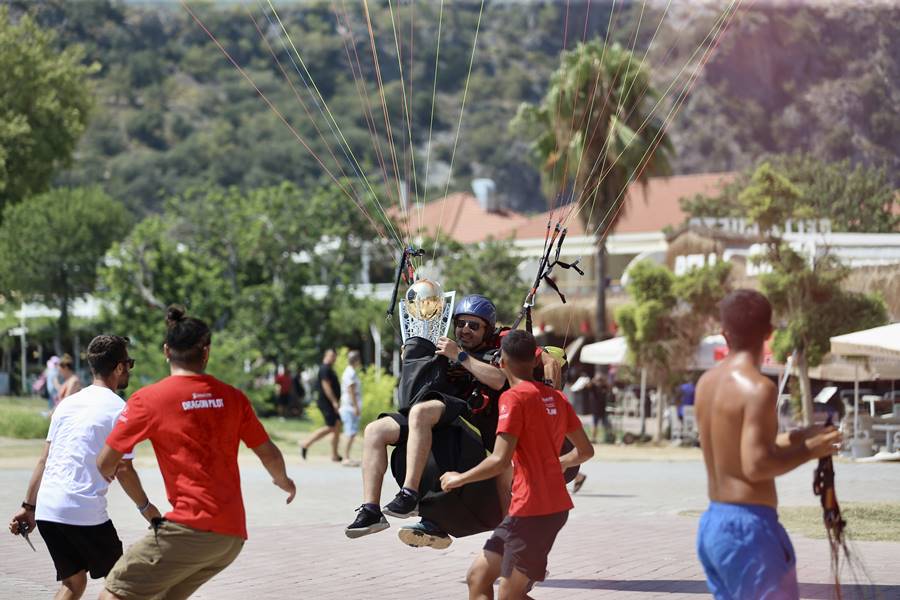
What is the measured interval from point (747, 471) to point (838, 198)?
174ft

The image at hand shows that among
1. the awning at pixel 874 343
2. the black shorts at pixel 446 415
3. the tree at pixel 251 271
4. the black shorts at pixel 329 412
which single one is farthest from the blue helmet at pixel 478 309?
the tree at pixel 251 271

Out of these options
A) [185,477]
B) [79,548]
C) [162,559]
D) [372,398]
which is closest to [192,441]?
[185,477]

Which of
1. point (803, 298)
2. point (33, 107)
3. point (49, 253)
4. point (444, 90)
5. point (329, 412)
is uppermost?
point (444, 90)

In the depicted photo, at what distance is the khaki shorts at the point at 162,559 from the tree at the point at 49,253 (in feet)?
159

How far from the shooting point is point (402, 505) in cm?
804

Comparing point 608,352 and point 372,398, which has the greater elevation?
point 608,352

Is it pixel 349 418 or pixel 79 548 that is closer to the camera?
pixel 79 548

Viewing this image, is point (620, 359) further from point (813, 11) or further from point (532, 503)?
point (813, 11)

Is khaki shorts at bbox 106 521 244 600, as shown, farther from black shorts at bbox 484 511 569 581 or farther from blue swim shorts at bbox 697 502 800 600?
blue swim shorts at bbox 697 502 800 600

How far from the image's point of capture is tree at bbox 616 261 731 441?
27.2m

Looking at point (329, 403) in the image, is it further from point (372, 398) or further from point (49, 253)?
point (49, 253)

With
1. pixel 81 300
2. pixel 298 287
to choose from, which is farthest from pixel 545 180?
pixel 81 300

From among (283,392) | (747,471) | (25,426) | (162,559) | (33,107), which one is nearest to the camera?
(747,471)

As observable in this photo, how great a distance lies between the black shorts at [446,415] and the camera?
8188 mm
